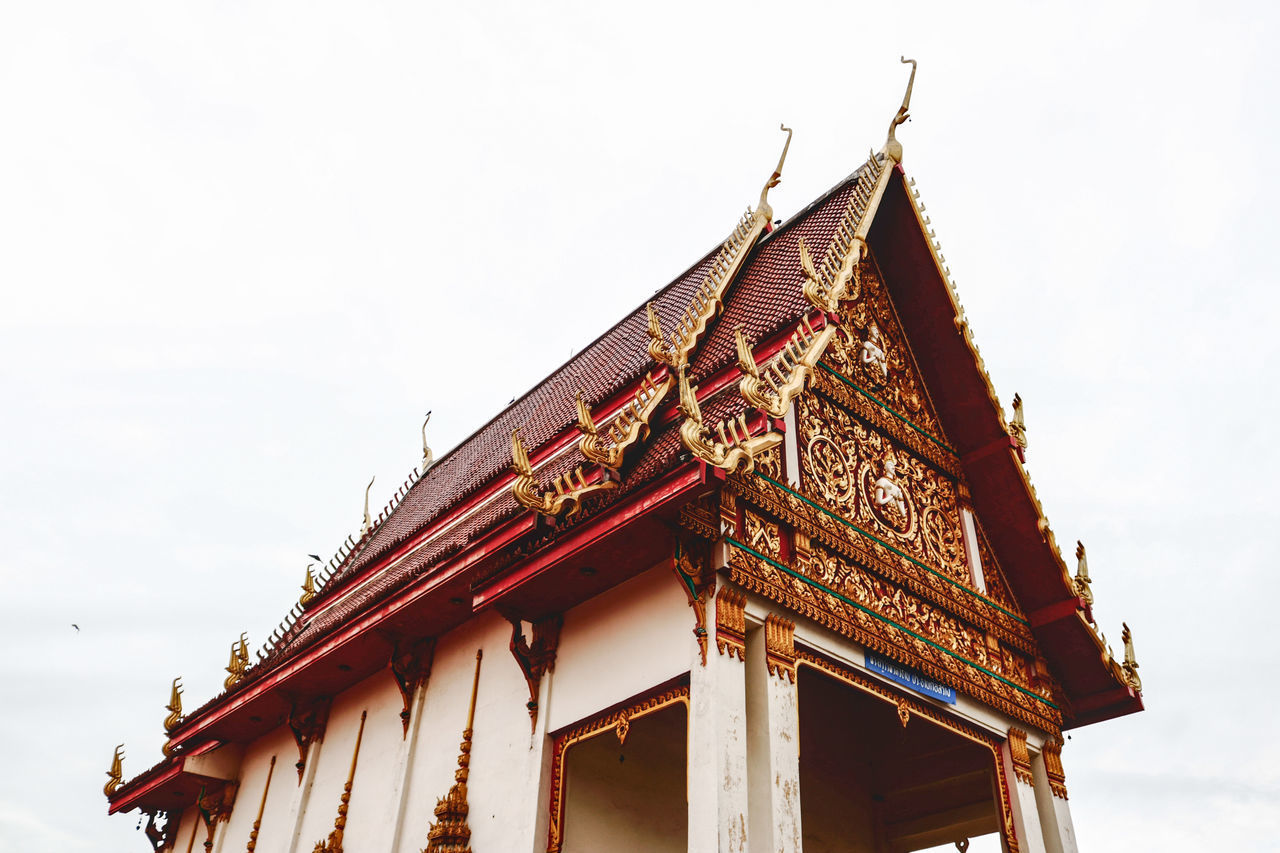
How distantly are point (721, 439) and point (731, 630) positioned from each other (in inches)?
47.1

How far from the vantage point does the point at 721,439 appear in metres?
7.09

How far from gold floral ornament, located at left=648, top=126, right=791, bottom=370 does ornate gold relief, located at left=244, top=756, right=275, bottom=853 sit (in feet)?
18.6

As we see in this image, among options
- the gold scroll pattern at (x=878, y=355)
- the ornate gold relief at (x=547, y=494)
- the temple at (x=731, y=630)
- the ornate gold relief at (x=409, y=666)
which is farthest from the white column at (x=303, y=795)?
the gold scroll pattern at (x=878, y=355)

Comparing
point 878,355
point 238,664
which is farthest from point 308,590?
point 878,355

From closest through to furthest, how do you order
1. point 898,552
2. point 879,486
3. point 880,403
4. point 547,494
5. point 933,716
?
point 547,494
point 933,716
point 898,552
point 879,486
point 880,403

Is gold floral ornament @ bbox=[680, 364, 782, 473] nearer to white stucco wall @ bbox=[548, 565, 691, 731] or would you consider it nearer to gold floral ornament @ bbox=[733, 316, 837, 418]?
gold floral ornament @ bbox=[733, 316, 837, 418]

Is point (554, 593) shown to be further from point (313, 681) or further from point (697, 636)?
point (313, 681)

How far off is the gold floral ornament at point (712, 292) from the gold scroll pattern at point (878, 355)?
1146mm

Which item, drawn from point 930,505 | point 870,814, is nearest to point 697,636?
point 930,505

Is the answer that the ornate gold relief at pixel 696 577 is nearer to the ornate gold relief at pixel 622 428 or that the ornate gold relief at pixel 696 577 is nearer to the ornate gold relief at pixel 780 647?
the ornate gold relief at pixel 780 647

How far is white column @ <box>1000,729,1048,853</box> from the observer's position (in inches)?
336

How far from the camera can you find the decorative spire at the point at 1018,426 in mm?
10258

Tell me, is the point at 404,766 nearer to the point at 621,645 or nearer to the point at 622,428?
the point at 621,645

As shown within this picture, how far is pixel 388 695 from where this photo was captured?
31.8ft
